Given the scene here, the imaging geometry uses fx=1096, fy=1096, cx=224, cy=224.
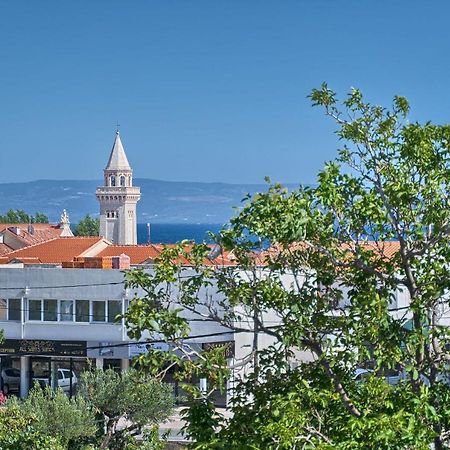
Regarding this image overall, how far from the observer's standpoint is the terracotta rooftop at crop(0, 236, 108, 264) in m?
56.8

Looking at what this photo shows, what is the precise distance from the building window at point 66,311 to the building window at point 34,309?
37.0 inches

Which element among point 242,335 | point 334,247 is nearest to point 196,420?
point 334,247

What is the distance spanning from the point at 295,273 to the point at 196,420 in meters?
1.82

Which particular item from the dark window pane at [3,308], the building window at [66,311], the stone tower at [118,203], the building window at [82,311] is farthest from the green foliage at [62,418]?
the stone tower at [118,203]

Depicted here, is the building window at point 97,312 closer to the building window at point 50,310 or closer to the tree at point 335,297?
the building window at point 50,310

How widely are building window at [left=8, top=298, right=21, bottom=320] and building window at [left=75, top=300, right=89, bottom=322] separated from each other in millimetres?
2529

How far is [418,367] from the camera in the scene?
11.0m

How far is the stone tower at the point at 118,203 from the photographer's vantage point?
485 ft

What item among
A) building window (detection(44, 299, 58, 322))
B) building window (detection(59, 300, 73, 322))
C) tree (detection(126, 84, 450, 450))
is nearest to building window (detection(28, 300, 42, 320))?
building window (detection(44, 299, 58, 322))

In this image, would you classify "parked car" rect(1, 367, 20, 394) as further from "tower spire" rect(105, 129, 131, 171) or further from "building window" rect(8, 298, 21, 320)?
"tower spire" rect(105, 129, 131, 171)

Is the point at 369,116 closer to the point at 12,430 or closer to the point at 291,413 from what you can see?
the point at 291,413

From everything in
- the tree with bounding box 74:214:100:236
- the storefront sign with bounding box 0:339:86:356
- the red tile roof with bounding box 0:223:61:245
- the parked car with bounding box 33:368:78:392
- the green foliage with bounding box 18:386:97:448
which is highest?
→ the tree with bounding box 74:214:100:236

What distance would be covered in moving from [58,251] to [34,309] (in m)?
13.8

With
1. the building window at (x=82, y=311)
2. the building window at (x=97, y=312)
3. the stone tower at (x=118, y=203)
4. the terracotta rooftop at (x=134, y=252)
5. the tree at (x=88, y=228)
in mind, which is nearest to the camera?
the building window at (x=97, y=312)
